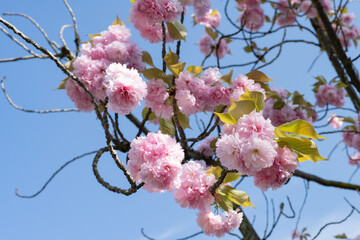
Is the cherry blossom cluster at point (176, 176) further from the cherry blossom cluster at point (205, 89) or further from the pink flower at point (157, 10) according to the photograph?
the pink flower at point (157, 10)

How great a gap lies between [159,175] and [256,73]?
2.34 ft

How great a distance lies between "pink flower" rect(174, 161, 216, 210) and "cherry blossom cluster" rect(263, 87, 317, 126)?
97 centimetres

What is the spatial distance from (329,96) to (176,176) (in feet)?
7.43

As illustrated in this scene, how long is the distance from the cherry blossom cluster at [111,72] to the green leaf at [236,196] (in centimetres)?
51

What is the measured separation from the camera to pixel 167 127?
1.72 meters

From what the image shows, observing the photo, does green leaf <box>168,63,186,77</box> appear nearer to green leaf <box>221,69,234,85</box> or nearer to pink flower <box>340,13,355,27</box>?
green leaf <box>221,69,234,85</box>

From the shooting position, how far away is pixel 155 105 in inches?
61.0

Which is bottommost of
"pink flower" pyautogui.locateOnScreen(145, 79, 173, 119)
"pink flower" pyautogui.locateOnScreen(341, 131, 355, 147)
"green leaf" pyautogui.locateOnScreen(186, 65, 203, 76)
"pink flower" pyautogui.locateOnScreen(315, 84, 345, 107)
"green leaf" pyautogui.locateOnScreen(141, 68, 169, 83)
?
"pink flower" pyautogui.locateOnScreen(145, 79, 173, 119)

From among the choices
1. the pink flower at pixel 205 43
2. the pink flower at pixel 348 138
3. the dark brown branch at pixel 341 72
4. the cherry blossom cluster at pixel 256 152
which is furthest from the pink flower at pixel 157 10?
the pink flower at pixel 348 138

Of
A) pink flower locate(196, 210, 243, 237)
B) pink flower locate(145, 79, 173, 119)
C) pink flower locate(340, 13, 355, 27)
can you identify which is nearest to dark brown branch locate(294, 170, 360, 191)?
pink flower locate(196, 210, 243, 237)

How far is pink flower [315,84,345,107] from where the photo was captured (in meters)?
2.90

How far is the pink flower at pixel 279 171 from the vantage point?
39.6 inches

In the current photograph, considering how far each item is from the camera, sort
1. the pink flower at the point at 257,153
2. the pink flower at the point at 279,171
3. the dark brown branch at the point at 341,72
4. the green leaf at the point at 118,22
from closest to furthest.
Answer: the pink flower at the point at 257,153, the pink flower at the point at 279,171, the green leaf at the point at 118,22, the dark brown branch at the point at 341,72

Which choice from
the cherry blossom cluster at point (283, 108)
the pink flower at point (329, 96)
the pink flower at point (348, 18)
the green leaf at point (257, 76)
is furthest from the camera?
the pink flower at point (348, 18)
